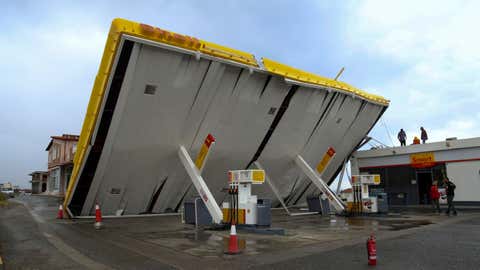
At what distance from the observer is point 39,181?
59.5m

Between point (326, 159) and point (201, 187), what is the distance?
8.73 metres

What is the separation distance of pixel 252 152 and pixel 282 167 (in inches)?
105

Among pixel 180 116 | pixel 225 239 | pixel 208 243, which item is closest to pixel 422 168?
pixel 180 116

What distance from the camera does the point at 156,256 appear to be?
23.7 ft

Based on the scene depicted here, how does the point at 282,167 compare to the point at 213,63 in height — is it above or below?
below

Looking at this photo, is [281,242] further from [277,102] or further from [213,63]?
[277,102]

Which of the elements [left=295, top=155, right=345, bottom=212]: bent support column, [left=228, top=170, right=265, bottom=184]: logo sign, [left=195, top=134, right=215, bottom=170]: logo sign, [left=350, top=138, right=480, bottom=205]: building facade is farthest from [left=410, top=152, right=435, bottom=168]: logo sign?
[left=195, top=134, right=215, bottom=170]: logo sign

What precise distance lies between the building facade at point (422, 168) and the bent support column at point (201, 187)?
13.9 meters

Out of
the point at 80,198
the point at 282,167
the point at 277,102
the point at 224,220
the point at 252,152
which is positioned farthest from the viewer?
the point at 282,167

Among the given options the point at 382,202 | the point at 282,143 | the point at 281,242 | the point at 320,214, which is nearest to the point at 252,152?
the point at 282,143

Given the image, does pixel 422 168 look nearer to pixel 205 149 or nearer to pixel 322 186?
pixel 322 186

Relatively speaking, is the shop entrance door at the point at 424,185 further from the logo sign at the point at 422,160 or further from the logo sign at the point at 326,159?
the logo sign at the point at 326,159

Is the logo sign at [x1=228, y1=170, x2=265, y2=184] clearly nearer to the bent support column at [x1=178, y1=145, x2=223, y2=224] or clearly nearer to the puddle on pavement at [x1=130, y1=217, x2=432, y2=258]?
the bent support column at [x1=178, y1=145, x2=223, y2=224]

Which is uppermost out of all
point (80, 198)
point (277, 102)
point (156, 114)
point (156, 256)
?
point (277, 102)
